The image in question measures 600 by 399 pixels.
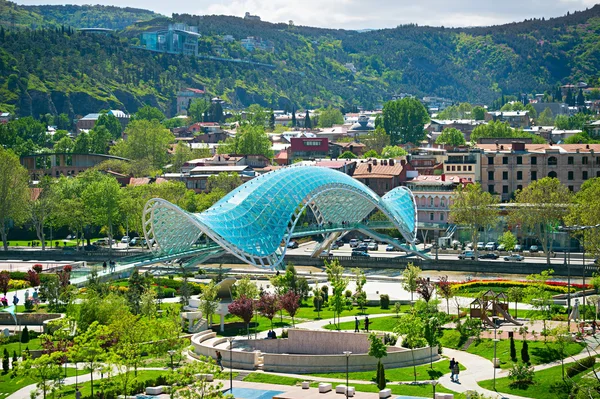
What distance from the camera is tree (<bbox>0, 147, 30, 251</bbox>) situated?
11831cm

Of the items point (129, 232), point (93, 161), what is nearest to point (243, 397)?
point (129, 232)

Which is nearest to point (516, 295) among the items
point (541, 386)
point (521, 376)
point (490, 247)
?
point (521, 376)

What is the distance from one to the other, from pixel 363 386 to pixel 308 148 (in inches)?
4829

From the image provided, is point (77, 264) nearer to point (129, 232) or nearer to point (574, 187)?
Result: point (129, 232)

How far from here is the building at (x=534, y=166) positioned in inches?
4853

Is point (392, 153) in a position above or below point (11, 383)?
above

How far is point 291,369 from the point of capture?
57125mm

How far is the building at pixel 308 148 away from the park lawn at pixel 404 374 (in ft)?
378

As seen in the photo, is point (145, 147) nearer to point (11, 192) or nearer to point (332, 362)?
point (11, 192)

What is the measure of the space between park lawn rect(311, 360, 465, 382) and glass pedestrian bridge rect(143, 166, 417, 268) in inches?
1192

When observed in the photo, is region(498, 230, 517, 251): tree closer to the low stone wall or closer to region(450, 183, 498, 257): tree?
region(450, 183, 498, 257): tree

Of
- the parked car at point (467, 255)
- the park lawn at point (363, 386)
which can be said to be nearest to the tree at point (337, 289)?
the park lawn at point (363, 386)

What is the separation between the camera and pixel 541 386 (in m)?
51.1

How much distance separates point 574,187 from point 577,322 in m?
61.5
